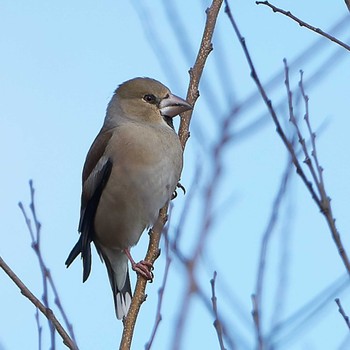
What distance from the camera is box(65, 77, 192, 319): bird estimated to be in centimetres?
551

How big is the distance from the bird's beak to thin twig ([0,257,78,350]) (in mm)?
2298

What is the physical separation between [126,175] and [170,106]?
0.63 m

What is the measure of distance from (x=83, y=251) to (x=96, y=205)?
38cm

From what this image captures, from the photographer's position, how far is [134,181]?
219 inches

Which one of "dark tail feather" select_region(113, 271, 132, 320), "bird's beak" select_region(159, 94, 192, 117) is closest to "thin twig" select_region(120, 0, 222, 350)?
Result: "bird's beak" select_region(159, 94, 192, 117)

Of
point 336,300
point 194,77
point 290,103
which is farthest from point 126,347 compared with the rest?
point 194,77

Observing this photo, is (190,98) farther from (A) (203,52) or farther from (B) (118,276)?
(B) (118,276)

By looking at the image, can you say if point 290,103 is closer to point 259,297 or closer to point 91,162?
point 259,297

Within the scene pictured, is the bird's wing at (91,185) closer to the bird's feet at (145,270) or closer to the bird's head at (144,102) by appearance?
the bird's head at (144,102)

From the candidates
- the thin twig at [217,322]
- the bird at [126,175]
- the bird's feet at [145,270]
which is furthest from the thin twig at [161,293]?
the bird at [126,175]

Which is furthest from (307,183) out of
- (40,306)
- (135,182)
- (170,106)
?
(170,106)

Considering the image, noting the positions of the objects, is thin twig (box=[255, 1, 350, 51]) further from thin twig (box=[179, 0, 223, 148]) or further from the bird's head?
the bird's head

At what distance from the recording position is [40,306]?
3412mm

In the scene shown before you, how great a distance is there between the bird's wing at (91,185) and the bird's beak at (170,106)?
1.42 ft
